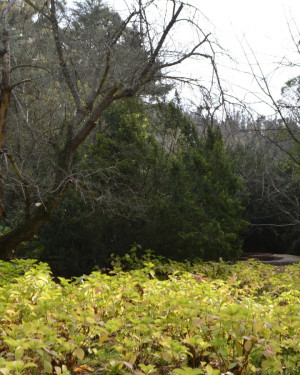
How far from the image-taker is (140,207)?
26.1 feet

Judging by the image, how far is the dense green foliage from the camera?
8.05 m

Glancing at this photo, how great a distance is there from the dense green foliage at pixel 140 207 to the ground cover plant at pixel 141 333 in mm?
3460

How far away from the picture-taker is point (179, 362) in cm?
304

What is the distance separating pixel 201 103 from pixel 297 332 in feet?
14.3

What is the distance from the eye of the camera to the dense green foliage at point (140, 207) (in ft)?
26.4

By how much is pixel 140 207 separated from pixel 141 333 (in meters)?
4.66

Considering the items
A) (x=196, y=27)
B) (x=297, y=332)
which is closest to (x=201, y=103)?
(x=196, y=27)

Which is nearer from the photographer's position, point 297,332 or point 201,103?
point 297,332

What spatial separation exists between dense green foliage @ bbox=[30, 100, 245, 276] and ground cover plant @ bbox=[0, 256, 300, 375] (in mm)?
3460

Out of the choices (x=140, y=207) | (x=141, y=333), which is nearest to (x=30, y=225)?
(x=140, y=207)

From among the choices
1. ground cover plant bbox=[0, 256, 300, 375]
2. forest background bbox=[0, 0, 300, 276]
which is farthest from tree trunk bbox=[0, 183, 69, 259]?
ground cover plant bbox=[0, 256, 300, 375]

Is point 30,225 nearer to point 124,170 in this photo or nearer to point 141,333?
point 124,170

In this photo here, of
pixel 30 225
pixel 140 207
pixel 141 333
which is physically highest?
pixel 140 207

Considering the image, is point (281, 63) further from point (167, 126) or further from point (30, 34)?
point (30, 34)
